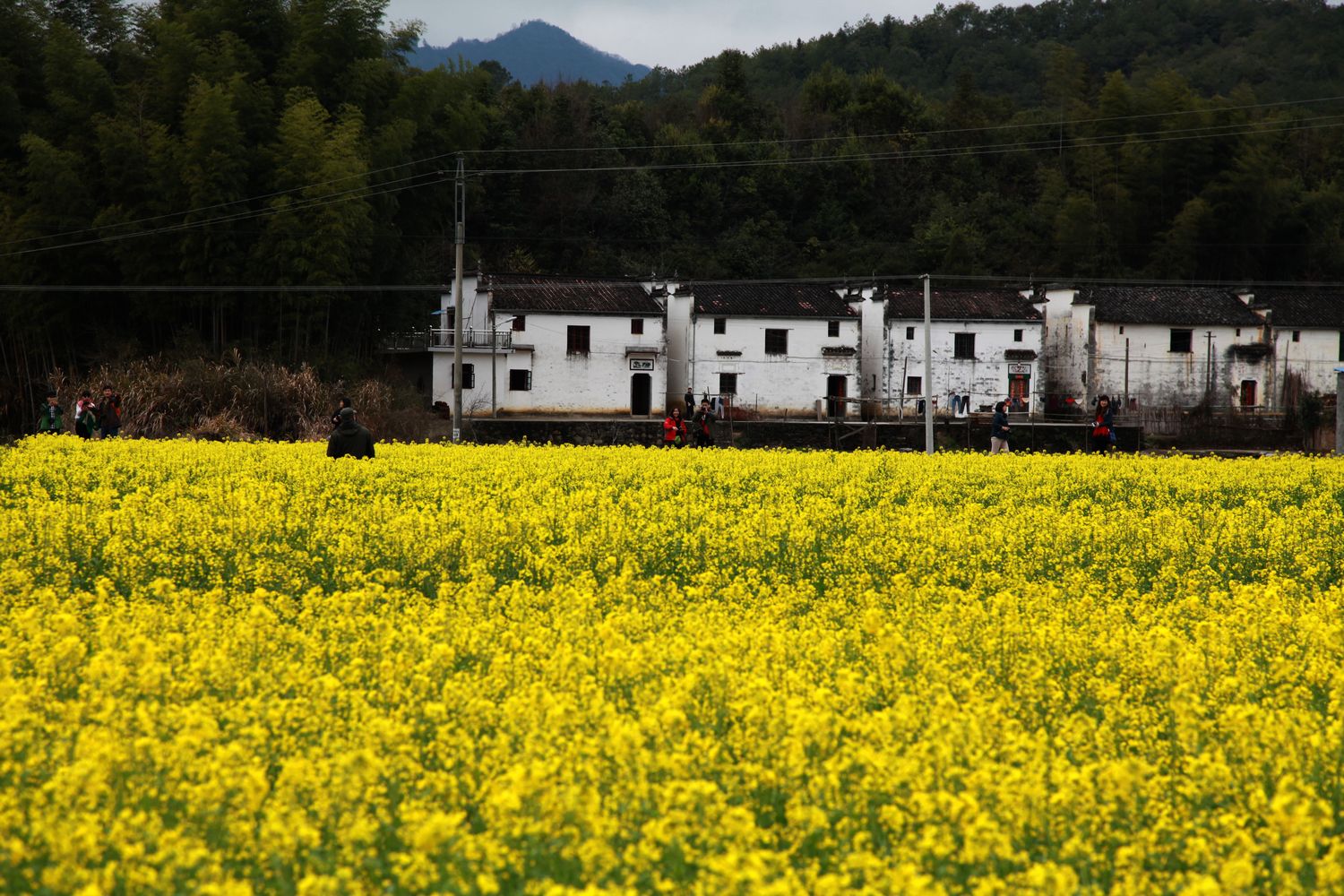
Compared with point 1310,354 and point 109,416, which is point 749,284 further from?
point 109,416

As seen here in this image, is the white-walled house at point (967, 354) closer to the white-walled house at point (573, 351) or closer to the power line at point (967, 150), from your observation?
the white-walled house at point (573, 351)

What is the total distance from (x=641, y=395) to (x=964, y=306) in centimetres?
1273

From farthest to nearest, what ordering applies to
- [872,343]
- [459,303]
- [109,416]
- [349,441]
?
[872,343] < [459,303] < [109,416] < [349,441]

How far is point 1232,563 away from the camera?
36.2ft

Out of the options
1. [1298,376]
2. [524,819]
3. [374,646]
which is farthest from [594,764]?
[1298,376]

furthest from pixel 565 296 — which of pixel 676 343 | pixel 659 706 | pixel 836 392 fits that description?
pixel 659 706

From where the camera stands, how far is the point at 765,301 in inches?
1937

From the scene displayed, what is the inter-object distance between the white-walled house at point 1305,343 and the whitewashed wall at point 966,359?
30.8 ft

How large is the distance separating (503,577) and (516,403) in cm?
3796

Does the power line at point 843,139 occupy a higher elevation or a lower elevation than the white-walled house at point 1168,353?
higher

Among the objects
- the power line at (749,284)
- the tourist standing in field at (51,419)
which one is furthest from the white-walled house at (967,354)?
the tourist standing in field at (51,419)

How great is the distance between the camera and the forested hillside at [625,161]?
35562mm

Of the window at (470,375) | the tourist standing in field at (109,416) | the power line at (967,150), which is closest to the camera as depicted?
the tourist standing in field at (109,416)

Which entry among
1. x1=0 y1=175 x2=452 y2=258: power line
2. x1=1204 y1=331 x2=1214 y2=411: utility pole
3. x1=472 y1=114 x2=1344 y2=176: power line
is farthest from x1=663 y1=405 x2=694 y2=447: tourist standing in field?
x1=472 y1=114 x2=1344 y2=176: power line
